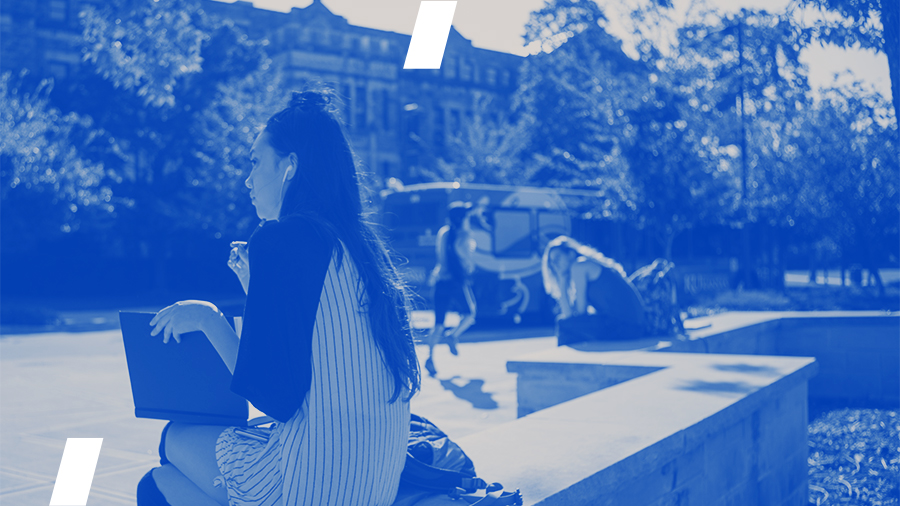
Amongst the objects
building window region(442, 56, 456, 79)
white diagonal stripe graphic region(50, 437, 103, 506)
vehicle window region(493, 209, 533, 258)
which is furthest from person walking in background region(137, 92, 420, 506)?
building window region(442, 56, 456, 79)

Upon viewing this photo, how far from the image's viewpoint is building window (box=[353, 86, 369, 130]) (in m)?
49.2

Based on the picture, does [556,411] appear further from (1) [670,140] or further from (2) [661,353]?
(1) [670,140]

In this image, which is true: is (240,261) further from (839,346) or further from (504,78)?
(504,78)

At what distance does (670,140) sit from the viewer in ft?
62.5

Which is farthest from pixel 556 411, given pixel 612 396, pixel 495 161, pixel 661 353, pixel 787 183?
pixel 495 161

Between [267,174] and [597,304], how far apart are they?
19.6 feet

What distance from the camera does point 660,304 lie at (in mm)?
8266

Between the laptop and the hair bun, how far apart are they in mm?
604

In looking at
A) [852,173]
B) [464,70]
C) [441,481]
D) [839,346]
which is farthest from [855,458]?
[464,70]

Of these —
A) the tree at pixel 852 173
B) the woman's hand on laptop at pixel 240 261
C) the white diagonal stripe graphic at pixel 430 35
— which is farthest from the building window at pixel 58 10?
the woman's hand on laptop at pixel 240 261

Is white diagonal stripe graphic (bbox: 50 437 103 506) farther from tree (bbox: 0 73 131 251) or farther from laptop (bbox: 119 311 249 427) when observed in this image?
tree (bbox: 0 73 131 251)

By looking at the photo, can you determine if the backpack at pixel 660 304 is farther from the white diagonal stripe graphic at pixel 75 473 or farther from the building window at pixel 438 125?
the building window at pixel 438 125

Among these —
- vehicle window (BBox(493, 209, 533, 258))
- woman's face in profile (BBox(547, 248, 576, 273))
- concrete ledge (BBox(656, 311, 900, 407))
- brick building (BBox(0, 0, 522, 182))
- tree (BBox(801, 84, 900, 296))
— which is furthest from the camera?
brick building (BBox(0, 0, 522, 182))

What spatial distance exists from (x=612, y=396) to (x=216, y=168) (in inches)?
1082
